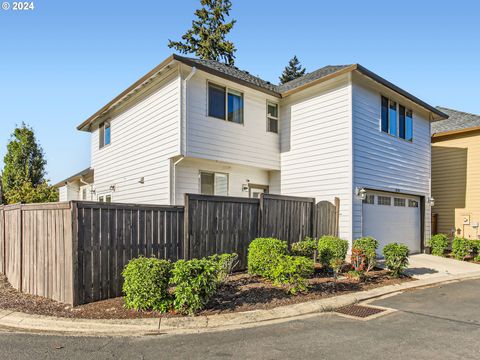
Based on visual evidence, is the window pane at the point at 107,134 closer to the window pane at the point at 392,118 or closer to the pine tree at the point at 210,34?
the window pane at the point at 392,118

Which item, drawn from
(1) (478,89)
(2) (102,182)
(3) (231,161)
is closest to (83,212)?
(3) (231,161)

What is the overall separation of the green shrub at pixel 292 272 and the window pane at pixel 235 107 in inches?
243

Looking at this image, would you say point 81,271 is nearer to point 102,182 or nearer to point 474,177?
point 102,182

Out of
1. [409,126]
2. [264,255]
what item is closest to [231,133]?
[264,255]

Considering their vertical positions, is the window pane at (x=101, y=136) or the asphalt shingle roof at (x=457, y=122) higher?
the asphalt shingle roof at (x=457, y=122)

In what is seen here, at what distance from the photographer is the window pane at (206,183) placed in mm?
11250

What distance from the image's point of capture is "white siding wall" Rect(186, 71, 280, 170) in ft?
34.1

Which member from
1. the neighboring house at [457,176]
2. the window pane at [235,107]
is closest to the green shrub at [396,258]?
the window pane at [235,107]

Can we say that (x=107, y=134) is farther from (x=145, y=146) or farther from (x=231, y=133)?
(x=231, y=133)

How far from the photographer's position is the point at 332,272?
8906 mm

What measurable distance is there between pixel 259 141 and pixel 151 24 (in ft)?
18.0

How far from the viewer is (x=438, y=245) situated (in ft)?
44.0

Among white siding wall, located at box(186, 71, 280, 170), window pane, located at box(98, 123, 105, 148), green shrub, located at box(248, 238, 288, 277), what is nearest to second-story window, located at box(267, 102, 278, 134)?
white siding wall, located at box(186, 71, 280, 170)

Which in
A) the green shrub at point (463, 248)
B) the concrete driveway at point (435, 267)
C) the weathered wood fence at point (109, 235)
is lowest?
the concrete driveway at point (435, 267)
